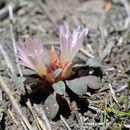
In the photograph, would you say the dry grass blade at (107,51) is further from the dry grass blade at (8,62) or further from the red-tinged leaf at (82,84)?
the dry grass blade at (8,62)

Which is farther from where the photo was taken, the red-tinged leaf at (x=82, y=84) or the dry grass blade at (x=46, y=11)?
the dry grass blade at (x=46, y=11)

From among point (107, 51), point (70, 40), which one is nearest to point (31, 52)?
point (70, 40)

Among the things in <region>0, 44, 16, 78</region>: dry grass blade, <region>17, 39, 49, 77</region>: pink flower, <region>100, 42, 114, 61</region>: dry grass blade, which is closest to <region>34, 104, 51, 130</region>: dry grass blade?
<region>17, 39, 49, 77</region>: pink flower

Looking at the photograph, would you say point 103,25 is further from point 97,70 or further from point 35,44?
point 35,44

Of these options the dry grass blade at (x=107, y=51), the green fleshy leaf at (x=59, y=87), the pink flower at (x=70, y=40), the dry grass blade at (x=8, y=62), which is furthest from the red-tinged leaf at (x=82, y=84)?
the dry grass blade at (x=8, y=62)

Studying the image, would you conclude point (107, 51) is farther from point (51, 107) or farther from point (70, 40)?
point (51, 107)

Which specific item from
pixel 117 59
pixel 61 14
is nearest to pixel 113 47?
pixel 117 59
